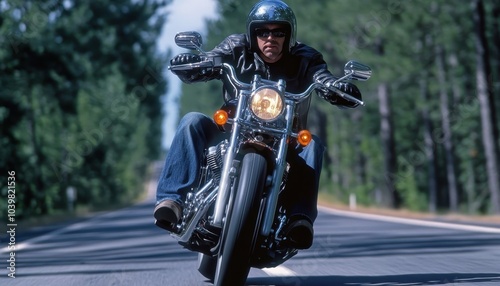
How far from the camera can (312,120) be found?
67.1 m

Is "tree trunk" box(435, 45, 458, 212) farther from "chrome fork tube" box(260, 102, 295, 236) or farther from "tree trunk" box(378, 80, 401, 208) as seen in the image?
"chrome fork tube" box(260, 102, 295, 236)

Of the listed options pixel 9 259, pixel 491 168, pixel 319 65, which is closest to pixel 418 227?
pixel 9 259

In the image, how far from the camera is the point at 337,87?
7172mm

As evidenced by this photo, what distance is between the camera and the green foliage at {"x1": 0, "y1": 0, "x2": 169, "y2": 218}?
27766mm

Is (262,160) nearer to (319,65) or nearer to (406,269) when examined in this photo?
(319,65)

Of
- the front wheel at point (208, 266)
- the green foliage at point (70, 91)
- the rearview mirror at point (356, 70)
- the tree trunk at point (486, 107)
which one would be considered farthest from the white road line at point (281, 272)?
the tree trunk at point (486, 107)

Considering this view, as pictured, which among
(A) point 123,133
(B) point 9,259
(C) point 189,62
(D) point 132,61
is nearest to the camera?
(C) point 189,62

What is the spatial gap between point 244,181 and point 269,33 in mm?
1230

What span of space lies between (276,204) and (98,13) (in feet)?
103

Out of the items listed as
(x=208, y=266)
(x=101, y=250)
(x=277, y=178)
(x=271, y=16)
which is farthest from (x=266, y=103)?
(x=101, y=250)

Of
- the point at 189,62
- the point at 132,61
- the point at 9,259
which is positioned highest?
the point at 132,61

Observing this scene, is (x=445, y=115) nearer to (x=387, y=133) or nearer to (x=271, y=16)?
(x=387, y=133)

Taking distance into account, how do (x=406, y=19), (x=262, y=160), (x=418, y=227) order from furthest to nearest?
1. (x=406, y=19)
2. (x=418, y=227)
3. (x=262, y=160)

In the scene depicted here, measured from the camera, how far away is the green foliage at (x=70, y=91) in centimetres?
2777
